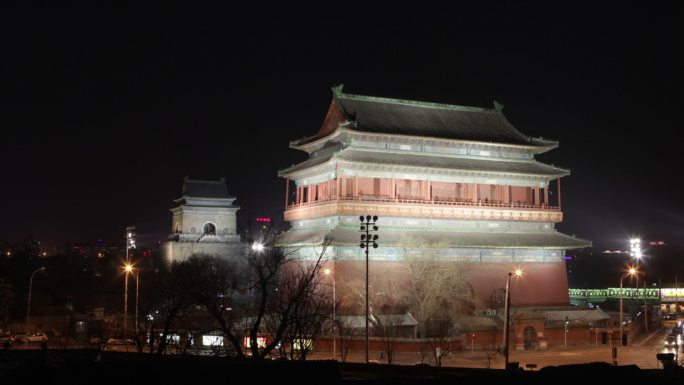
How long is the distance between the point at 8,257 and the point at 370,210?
50454 mm

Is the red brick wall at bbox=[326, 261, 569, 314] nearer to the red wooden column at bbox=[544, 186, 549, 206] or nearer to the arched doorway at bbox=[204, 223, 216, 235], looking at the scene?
the red wooden column at bbox=[544, 186, 549, 206]

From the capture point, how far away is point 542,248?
204 ft

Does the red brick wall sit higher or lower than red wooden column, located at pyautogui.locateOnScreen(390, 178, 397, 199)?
lower

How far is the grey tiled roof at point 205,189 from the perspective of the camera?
96438 millimetres

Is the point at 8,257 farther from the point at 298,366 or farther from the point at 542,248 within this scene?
the point at 298,366

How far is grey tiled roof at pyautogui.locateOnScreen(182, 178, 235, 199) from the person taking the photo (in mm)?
96438

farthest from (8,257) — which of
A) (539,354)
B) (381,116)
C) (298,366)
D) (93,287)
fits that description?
(298,366)

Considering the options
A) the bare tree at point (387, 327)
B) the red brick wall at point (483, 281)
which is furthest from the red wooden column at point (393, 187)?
the bare tree at point (387, 327)

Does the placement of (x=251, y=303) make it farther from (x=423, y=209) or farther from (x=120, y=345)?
Answer: (x=120, y=345)

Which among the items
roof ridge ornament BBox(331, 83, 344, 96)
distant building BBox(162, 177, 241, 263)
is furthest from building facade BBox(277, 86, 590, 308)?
distant building BBox(162, 177, 241, 263)

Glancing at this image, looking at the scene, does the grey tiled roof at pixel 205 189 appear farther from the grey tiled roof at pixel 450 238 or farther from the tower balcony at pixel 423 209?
the grey tiled roof at pixel 450 238

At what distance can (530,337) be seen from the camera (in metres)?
54.6

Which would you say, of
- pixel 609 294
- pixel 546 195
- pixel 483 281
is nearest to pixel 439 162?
pixel 483 281

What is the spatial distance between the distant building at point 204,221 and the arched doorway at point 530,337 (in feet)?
153
